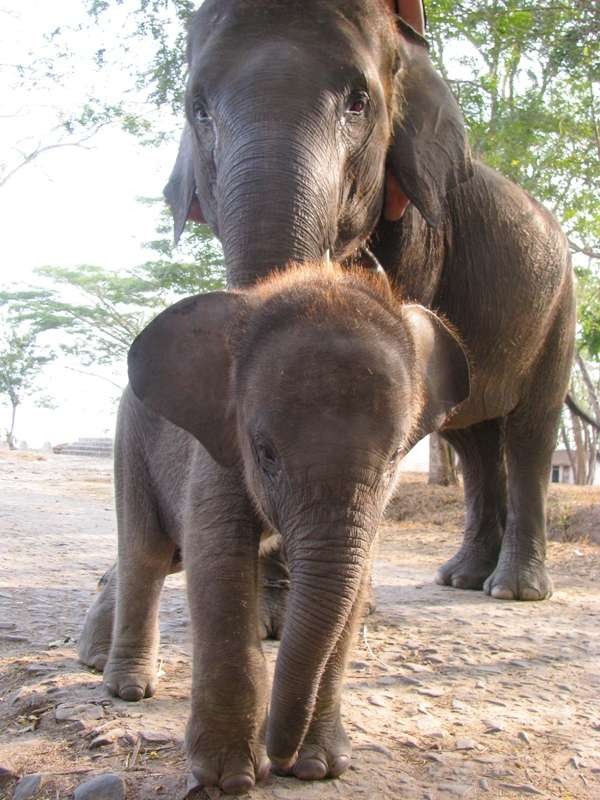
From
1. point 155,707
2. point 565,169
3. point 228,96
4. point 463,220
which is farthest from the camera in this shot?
point 565,169

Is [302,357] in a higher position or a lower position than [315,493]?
higher

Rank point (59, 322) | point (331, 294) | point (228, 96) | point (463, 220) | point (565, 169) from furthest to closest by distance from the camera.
Result: 1. point (59, 322)
2. point (565, 169)
3. point (463, 220)
4. point (228, 96)
5. point (331, 294)

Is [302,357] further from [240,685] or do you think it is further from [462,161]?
[462,161]

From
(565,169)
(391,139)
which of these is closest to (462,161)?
(391,139)

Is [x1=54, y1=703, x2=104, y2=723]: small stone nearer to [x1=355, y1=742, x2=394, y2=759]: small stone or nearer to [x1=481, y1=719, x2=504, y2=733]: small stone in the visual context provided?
[x1=355, y1=742, x2=394, y2=759]: small stone

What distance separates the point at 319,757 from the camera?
2705 millimetres

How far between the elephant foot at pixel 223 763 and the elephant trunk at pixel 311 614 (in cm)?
34

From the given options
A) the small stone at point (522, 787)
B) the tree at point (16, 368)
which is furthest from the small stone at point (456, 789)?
the tree at point (16, 368)

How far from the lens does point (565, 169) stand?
1681 cm

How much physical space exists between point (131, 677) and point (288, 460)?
59.3 inches

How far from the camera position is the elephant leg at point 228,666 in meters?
2.61

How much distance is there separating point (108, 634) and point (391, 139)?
237cm

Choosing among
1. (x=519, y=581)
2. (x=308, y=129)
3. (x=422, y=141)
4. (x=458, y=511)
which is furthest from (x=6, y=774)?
(x=458, y=511)

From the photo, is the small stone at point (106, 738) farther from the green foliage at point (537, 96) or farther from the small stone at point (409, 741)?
the green foliage at point (537, 96)
